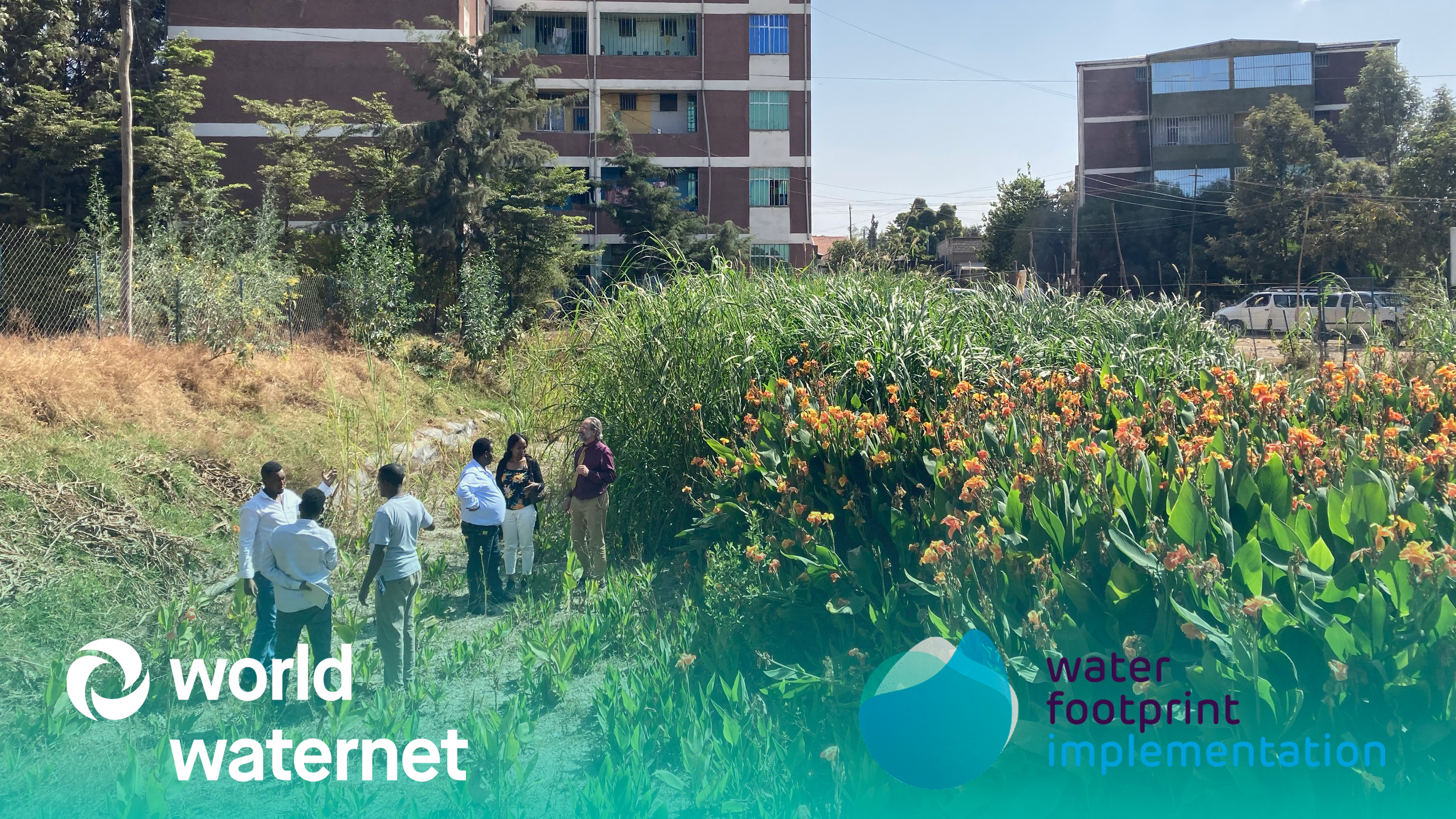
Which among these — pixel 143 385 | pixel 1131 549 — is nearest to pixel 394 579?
pixel 1131 549

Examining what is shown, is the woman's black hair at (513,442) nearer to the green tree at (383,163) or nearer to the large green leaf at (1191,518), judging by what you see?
the large green leaf at (1191,518)

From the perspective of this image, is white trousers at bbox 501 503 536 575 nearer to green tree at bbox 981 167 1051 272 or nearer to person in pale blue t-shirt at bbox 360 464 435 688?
person in pale blue t-shirt at bbox 360 464 435 688

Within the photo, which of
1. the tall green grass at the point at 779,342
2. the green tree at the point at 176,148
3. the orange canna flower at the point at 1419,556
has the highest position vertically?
the green tree at the point at 176,148

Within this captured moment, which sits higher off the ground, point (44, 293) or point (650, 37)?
point (650, 37)

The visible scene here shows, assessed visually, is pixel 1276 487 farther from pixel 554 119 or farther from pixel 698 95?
pixel 554 119

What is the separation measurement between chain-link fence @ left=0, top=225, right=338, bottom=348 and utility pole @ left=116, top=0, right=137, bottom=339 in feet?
0.88

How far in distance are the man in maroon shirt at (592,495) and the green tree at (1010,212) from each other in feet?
130

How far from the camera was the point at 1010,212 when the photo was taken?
4553 cm

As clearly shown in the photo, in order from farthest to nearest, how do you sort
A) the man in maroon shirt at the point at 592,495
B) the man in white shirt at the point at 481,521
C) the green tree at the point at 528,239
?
the green tree at the point at 528,239 < the man in maroon shirt at the point at 592,495 < the man in white shirt at the point at 481,521

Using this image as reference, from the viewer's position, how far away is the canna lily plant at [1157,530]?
2.88 metres

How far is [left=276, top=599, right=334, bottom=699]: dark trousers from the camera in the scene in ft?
17.9

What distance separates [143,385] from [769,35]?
2651 centimetres

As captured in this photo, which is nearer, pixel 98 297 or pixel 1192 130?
pixel 98 297

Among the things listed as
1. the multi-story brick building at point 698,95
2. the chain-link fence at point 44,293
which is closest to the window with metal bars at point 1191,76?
the multi-story brick building at point 698,95
